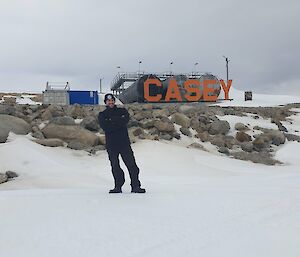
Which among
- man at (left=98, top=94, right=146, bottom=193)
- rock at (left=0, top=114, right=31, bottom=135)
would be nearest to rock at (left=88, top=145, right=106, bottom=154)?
rock at (left=0, top=114, right=31, bottom=135)

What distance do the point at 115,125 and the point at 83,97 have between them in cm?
2672

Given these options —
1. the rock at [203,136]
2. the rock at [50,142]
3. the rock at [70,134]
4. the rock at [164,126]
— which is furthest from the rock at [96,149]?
the rock at [203,136]

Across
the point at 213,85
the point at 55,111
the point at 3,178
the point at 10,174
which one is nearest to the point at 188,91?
the point at 213,85

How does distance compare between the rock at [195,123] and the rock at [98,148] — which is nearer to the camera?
the rock at [98,148]

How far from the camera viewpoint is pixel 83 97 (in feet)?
106

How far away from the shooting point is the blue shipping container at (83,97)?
31.8 m

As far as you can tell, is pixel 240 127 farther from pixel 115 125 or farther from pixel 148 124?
pixel 115 125

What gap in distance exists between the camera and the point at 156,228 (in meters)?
4.16

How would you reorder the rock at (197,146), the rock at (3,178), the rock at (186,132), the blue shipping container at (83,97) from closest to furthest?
the rock at (3,178) < the rock at (197,146) < the rock at (186,132) < the blue shipping container at (83,97)

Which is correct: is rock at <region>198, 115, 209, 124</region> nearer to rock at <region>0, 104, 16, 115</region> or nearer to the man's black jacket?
A: rock at <region>0, 104, 16, 115</region>

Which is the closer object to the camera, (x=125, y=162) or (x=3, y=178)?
(x=125, y=162)

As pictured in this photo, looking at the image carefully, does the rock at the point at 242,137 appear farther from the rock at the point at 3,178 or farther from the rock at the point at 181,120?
the rock at the point at 3,178

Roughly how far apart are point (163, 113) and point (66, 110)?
4.18m

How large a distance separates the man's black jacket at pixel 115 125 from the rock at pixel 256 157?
7.41 metres
